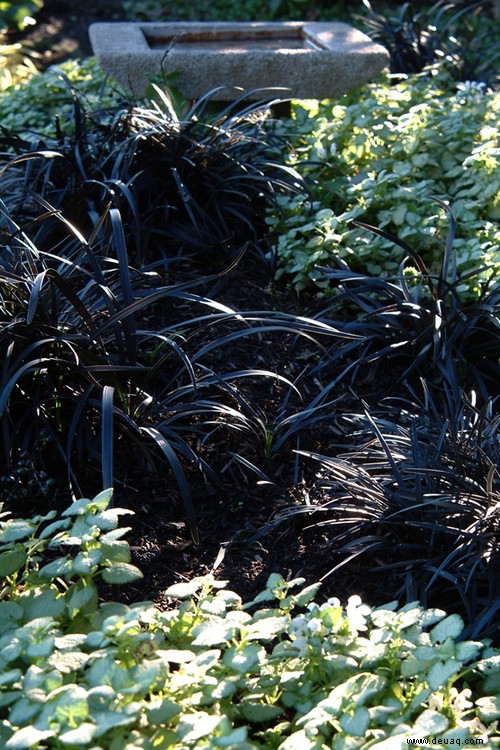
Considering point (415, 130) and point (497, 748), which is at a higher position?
point (415, 130)

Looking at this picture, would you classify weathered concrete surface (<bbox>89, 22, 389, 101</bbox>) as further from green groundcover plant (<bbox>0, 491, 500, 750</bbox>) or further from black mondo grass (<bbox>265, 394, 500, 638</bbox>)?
green groundcover plant (<bbox>0, 491, 500, 750</bbox>)

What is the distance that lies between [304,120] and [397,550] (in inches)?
115

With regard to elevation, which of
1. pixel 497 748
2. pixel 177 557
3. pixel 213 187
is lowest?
pixel 177 557

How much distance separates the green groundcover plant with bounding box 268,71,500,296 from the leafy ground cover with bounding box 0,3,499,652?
0.05ft

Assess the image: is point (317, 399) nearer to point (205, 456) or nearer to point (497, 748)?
point (205, 456)

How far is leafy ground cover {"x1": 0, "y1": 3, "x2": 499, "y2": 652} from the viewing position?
2.54 metres

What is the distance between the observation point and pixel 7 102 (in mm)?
5559

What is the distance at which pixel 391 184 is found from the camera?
13.2 feet

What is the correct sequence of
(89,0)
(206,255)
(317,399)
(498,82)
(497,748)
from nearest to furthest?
1. (497,748)
2. (317,399)
3. (206,255)
4. (498,82)
5. (89,0)

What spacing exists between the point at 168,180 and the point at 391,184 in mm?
1055

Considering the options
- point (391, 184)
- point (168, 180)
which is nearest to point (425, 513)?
point (391, 184)

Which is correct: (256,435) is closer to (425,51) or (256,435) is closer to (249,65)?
(249,65)

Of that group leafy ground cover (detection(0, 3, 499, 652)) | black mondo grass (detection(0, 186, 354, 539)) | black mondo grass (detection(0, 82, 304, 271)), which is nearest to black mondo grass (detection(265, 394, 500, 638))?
leafy ground cover (detection(0, 3, 499, 652))

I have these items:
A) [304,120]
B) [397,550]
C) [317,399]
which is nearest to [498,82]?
[304,120]
